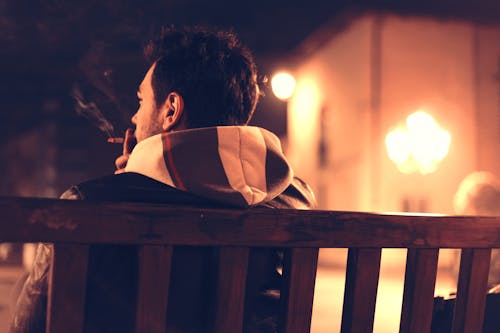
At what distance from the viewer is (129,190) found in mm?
1199

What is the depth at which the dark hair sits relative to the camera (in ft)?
4.75

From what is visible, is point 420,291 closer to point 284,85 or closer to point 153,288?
point 153,288

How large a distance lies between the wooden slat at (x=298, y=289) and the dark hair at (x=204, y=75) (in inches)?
19.0

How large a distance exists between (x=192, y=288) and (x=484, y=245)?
30.7 inches

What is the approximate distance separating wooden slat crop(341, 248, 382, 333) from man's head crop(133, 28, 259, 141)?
0.54m

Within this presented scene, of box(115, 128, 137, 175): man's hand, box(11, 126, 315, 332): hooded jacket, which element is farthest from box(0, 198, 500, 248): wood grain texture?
box(115, 128, 137, 175): man's hand

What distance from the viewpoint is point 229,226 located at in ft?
3.59

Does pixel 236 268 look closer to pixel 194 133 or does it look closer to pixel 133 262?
pixel 133 262

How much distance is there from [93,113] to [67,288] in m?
1.65

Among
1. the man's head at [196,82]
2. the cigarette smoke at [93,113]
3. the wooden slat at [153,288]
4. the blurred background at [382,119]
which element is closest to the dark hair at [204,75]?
the man's head at [196,82]

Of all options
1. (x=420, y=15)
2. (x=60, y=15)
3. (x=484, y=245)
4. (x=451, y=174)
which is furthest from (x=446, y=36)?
(x=484, y=245)

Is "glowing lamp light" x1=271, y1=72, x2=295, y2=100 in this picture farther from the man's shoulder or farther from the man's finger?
the man's shoulder

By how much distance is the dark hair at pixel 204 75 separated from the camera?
1.45 meters

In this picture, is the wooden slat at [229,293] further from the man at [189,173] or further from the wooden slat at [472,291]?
the wooden slat at [472,291]
